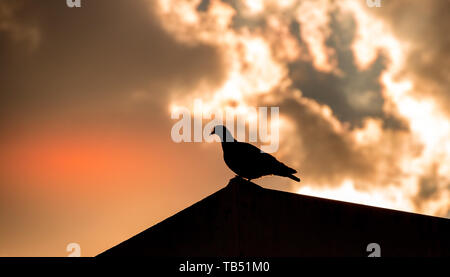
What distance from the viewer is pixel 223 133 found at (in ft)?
21.2

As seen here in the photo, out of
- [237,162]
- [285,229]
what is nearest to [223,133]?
[237,162]

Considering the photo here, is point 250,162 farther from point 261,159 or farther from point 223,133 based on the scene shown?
point 223,133

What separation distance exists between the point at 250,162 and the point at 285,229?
2.98 meters

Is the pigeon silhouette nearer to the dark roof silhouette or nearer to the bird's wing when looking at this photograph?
the bird's wing

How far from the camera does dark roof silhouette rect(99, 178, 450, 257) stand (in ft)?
8.72

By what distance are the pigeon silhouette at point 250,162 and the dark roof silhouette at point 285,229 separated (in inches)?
110

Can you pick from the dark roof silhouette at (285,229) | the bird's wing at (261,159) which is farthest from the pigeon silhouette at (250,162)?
the dark roof silhouette at (285,229)

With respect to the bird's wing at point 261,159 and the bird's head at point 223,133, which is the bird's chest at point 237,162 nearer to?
the bird's wing at point 261,159

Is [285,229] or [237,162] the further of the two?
[237,162]

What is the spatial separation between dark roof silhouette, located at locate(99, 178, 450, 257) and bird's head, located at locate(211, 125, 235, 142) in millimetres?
3458

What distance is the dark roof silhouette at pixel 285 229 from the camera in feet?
8.72

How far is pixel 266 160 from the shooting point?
5.86 metres
